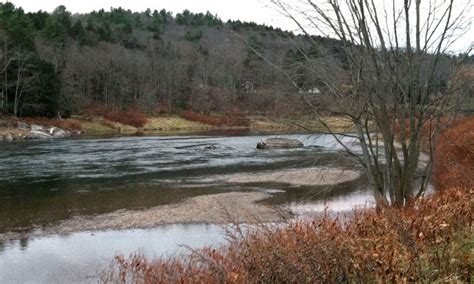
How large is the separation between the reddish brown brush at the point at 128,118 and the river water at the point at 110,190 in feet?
84.9

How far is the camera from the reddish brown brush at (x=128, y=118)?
241 feet

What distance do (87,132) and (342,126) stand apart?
5690cm

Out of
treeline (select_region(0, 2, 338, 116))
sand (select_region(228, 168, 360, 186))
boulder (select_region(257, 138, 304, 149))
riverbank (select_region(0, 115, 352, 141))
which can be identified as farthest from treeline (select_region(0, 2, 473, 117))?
boulder (select_region(257, 138, 304, 149))

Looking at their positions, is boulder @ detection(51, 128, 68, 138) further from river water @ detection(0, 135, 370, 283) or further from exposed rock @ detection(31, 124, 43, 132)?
river water @ detection(0, 135, 370, 283)

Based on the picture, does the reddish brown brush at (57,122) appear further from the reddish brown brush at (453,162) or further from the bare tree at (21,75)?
the reddish brown brush at (453,162)

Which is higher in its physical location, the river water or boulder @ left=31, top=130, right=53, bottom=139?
boulder @ left=31, top=130, right=53, bottom=139

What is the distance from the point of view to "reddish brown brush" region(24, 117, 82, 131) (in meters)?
59.7

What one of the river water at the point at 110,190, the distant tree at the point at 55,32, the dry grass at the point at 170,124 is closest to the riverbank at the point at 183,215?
the river water at the point at 110,190

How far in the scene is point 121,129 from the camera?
69.7 metres

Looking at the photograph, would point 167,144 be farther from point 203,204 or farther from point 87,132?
point 203,204

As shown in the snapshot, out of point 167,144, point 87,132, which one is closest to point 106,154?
point 167,144

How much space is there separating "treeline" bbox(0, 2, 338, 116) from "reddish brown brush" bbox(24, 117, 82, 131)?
5.54 ft

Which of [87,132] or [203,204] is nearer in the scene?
[203,204]

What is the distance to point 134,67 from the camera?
94.5 metres
